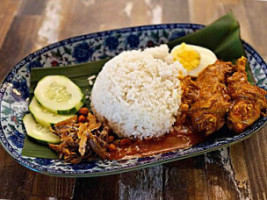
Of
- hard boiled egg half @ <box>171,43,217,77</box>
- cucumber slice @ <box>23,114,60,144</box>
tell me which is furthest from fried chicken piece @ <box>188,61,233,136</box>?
cucumber slice @ <box>23,114,60,144</box>

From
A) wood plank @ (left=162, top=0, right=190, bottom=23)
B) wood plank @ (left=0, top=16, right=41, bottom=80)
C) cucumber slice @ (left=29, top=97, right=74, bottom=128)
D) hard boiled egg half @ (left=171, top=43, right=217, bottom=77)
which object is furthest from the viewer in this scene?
wood plank @ (left=162, top=0, right=190, bottom=23)

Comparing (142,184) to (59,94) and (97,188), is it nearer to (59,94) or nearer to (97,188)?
(97,188)

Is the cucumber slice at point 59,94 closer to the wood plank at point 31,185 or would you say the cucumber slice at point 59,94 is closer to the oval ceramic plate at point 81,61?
the oval ceramic plate at point 81,61

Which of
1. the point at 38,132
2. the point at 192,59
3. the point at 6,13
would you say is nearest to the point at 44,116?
the point at 38,132

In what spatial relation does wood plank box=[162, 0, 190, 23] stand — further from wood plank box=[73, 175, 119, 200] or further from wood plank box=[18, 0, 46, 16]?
wood plank box=[73, 175, 119, 200]

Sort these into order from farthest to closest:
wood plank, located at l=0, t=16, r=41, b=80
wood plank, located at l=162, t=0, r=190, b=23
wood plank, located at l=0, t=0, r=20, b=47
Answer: wood plank, located at l=162, t=0, r=190, b=23
wood plank, located at l=0, t=0, r=20, b=47
wood plank, located at l=0, t=16, r=41, b=80

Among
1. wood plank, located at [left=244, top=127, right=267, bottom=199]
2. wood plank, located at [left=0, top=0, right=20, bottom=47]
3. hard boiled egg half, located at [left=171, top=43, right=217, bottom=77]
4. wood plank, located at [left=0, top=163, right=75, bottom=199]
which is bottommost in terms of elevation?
wood plank, located at [left=244, top=127, right=267, bottom=199]
